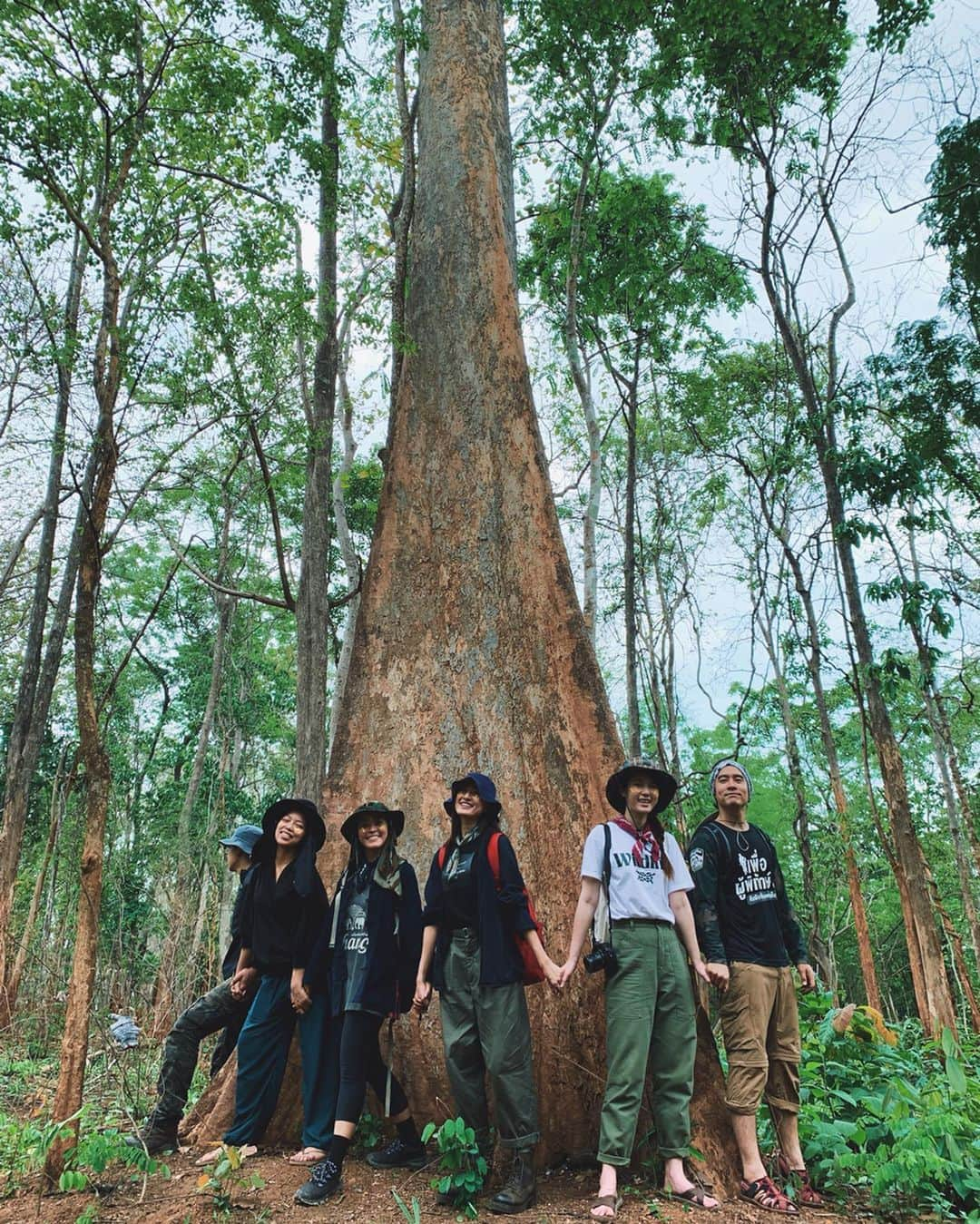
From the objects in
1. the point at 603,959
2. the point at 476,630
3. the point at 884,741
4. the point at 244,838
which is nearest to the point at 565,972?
the point at 603,959

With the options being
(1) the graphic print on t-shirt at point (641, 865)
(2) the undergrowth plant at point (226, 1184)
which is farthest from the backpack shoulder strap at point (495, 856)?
(2) the undergrowth plant at point (226, 1184)

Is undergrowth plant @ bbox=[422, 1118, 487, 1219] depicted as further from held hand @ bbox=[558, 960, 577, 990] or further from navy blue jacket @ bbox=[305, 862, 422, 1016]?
held hand @ bbox=[558, 960, 577, 990]

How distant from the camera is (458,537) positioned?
5.21 m

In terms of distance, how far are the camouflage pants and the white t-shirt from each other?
2009 millimetres

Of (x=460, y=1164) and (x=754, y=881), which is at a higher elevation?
(x=754, y=881)

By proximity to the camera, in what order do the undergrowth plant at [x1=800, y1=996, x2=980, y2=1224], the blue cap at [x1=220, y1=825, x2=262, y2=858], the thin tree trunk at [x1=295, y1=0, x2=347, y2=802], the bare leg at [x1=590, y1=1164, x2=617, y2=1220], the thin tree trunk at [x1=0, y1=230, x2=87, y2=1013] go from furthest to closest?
the thin tree trunk at [x1=0, y1=230, x2=87, y2=1013]
the thin tree trunk at [x1=295, y1=0, x2=347, y2=802]
the blue cap at [x1=220, y1=825, x2=262, y2=858]
the undergrowth plant at [x1=800, y1=996, x2=980, y2=1224]
the bare leg at [x1=590, y1=1164, x2=617, y2=1220]

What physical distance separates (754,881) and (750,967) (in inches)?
14.9

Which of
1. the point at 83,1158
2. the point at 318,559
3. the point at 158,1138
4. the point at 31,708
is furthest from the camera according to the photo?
the point at 31,708

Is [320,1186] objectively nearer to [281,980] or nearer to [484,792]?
[281,980]

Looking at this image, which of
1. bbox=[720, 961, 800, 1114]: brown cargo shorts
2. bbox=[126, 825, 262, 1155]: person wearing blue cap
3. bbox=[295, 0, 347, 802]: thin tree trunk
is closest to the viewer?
bbox=[720, 961, 800, 1114]: brown cargo shorts

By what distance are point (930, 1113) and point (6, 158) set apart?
7.21 m

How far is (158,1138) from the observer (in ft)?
13.3

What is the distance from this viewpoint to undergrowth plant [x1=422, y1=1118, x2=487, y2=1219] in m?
3.22

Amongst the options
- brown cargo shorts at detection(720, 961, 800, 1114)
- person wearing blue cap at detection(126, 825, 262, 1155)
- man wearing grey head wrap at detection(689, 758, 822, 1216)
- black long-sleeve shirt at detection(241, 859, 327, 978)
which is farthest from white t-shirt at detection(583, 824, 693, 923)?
person wearing blue cap at detection(126, 825, 262, 1155)
